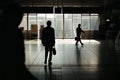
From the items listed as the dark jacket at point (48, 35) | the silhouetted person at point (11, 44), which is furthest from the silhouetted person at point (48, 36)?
the silhouetted person at point (11, 44)

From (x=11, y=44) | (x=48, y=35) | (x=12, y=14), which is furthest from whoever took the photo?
(x=48, y=35)

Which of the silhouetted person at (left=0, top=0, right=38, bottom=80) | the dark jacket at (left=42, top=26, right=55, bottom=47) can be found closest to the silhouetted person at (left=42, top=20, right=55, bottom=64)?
the dark jacket at (left=42, top=26, right=55, bottom=47)

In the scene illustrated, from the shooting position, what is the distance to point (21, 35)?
2506mm

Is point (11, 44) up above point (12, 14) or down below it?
below

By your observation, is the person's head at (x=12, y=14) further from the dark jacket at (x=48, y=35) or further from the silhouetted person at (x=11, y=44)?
the dark jacket at (x=48, y=35)

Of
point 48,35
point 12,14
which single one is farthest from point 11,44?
point 48,35

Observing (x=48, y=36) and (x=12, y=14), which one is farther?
(x=48, y=36)

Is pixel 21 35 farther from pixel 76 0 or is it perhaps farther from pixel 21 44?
pixel 76 0

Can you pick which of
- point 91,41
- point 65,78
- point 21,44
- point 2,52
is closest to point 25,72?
point 21,44

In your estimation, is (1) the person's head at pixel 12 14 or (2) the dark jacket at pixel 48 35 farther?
(2) the dark jacket at pixel 48 35

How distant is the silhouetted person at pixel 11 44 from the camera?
7.89 ft

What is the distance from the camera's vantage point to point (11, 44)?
8.66ft

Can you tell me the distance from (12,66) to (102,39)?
2518 centimetres

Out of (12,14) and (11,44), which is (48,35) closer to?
(11,44)
